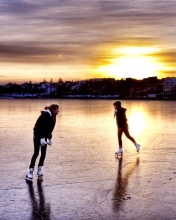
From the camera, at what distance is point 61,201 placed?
299 inches

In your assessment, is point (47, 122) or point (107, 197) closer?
point (107, 197)

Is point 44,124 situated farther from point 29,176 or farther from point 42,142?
point 29,176

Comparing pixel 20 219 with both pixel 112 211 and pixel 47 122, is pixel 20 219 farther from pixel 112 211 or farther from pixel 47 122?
pixel 47 122

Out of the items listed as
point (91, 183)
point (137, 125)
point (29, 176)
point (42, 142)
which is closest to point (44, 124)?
point (42, 142)

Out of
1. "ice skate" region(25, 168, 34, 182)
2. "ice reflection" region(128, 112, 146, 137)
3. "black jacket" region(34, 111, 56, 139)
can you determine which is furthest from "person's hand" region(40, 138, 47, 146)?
"ice reflection" region(128, 112, 146, 137)

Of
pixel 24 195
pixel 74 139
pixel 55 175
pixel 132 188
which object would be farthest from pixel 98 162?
pixel 74 139

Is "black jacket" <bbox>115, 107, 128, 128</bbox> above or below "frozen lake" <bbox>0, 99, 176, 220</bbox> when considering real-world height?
above

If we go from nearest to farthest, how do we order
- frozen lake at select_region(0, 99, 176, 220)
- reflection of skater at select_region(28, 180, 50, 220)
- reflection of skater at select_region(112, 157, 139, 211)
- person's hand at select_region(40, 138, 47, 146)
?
reflection of skater at select_region(28, 180, 50, 220) → frozen lake at select_region(0, 99, 176, 220) → reflection of skater at select_region(112, 157, 139, 211) → person's hand at select_region(40, 138, 47, 146)

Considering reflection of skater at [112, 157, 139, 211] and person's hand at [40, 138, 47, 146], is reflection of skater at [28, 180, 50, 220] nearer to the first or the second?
reflection of skater at [112, 157, 139, 211]

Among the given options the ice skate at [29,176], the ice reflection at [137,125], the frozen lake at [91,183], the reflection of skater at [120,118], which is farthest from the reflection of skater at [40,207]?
the ice reflection at [137,125]

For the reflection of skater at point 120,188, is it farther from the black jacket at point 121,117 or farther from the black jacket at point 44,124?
the black jacket at point 121,117

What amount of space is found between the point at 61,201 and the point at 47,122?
232 cm

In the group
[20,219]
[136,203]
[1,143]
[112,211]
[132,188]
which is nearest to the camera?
[20,219]

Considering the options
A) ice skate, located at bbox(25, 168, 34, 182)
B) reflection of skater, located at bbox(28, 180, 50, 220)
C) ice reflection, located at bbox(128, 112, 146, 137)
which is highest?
ice skate, located at bbox(25, 168, 34, 182)
